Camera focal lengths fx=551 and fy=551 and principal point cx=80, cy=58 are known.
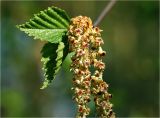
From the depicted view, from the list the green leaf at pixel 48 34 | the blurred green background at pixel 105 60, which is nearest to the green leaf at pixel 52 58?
the green leaf at pixel 48 34

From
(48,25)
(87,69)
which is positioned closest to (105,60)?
(48,25)

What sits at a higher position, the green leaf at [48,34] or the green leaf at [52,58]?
the green leaf at [48,34]

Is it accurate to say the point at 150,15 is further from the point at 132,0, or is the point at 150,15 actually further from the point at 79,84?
the point at 79,84

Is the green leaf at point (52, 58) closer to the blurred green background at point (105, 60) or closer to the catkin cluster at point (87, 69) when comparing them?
the catkin cluster at point (87, 69)

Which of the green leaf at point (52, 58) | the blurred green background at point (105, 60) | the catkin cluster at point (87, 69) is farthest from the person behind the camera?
the blurred green background at point (105, 60)

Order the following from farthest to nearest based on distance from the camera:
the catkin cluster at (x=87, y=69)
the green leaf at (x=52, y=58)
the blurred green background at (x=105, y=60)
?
the blurred green background at (x=105, y=60) → the green leaf at (x=52, y=58) → the catkin cluster at (x=87, y=69)
